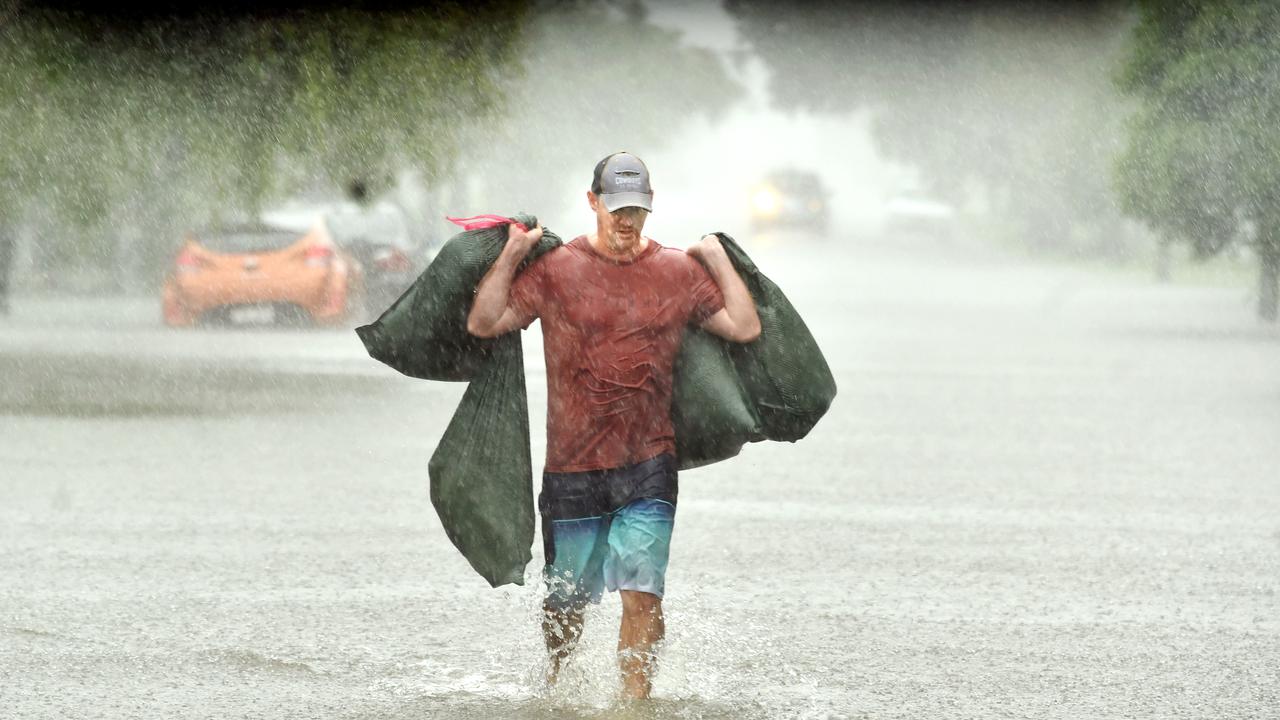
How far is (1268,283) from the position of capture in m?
25.9

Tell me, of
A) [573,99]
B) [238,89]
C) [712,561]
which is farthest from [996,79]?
[712,561]

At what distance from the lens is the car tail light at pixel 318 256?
22.3 metres

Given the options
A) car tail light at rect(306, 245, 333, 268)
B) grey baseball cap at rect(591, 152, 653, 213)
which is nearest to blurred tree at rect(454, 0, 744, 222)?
car tail light at rect(306, 245, 333, 268)

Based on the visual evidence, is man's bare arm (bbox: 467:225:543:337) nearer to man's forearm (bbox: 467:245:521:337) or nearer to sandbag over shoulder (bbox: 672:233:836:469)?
man's forearm (bbox: 467:245:521:337)

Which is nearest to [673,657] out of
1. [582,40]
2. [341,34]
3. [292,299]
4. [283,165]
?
[341,34]

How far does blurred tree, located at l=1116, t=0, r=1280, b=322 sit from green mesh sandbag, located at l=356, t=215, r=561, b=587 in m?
19.4

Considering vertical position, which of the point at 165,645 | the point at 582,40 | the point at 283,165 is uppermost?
the point at 582,40

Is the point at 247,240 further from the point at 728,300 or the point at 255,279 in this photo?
the point at 728,300

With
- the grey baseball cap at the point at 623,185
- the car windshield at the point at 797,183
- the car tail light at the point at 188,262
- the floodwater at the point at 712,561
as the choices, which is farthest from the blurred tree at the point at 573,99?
the grey baseball cap at the point at 623,185

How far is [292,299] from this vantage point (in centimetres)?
2205

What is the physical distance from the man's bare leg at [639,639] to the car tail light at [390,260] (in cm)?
1898

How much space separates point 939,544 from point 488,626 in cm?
265

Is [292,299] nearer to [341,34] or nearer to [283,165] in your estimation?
[283,165]

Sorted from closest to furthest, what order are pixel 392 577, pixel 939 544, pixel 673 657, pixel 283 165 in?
1. pixel 673 657
2. pixel 392 577
3. pixel 939 544
4. pixel 283 165
